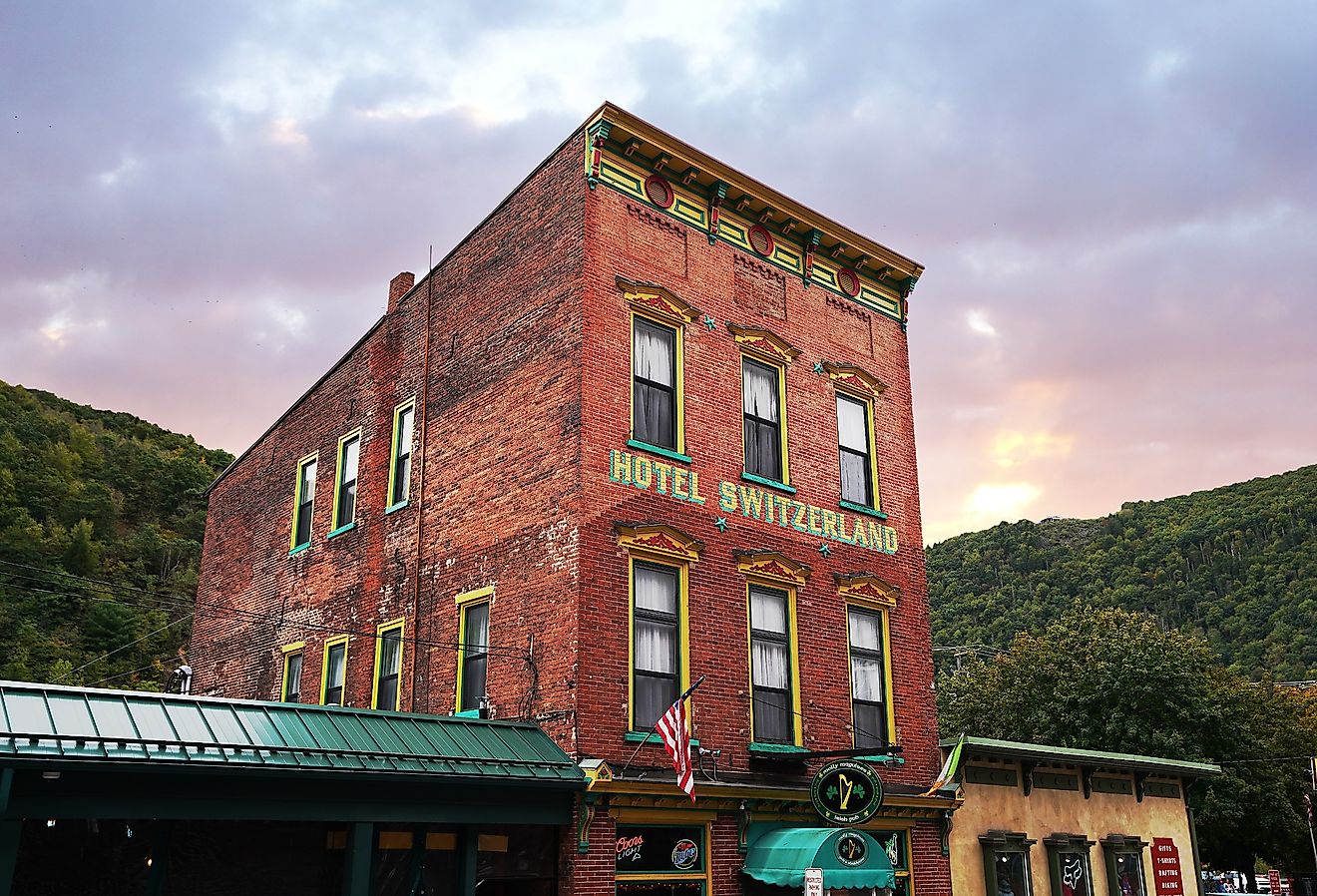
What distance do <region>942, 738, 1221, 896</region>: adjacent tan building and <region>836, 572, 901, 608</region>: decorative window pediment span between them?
2.77 m

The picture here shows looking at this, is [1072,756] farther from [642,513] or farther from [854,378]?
[642,513]

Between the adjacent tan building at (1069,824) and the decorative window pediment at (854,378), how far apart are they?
659cm

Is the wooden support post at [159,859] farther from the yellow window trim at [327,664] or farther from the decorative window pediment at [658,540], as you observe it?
the yellow window trim at [327,664]

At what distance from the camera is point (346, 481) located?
22609mm

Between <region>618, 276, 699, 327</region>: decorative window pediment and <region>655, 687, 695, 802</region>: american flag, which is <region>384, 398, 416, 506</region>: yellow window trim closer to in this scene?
<region>618, 276, 699, 327</region>: decorative window pediment

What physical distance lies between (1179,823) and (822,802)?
530 inches

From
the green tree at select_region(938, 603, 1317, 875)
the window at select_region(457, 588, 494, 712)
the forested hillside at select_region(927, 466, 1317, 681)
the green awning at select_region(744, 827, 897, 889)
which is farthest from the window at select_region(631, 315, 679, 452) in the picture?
the forested hillside at select_region(927, 466, 1317, 681)

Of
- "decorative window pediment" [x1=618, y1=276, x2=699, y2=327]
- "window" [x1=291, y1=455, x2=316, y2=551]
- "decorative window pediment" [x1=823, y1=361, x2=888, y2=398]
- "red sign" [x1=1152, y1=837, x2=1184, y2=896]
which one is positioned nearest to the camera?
"decorative window pediment" [x1=618, y1=276, x2=699, y2=327]

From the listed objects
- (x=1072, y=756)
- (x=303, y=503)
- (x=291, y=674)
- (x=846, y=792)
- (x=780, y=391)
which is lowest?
(x=846, y=792)

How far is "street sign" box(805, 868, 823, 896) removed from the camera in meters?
14.4

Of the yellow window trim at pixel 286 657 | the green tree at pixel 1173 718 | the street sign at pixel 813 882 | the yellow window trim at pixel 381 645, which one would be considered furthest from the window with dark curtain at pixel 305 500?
the green tree at pixel 1173 718

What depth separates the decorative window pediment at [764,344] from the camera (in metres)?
19.6

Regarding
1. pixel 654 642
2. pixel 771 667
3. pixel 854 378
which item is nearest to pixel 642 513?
pixel 654 642

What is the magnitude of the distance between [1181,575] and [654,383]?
109 meters
